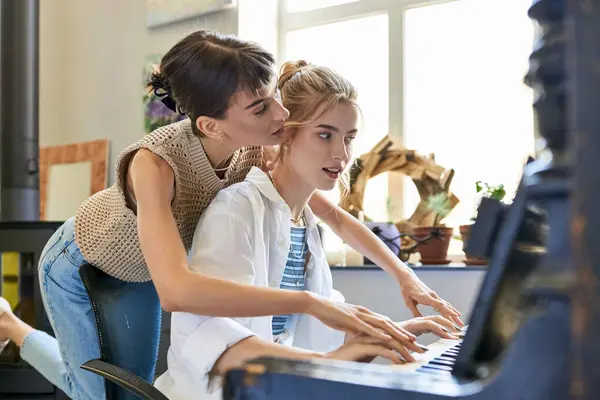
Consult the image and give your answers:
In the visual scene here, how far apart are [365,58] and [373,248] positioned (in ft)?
5.26

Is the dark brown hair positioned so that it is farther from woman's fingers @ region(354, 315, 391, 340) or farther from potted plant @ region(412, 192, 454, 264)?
potted plant @ region(412, 192, 454, 264)

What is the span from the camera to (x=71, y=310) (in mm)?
1489

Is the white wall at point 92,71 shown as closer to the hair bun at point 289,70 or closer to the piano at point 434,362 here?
the hair bun at point 289,70

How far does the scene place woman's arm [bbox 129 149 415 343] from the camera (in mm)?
763

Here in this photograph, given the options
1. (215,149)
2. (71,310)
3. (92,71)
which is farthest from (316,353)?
(92,71)

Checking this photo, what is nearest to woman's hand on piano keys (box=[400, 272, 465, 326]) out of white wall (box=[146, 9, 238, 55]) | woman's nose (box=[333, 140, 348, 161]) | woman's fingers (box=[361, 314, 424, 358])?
woman's nose (box=[333, 140, 348, 161])

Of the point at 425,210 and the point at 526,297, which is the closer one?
the point at 526,297

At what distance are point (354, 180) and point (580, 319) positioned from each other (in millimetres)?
2272

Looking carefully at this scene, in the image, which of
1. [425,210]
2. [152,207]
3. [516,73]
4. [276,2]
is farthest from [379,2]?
[152,207]

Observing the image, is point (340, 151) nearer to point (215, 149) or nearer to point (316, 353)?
point (215, 149)

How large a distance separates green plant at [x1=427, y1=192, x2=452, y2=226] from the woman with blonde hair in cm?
108

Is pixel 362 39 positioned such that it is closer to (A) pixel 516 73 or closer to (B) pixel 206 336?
(A) pixel 516 73

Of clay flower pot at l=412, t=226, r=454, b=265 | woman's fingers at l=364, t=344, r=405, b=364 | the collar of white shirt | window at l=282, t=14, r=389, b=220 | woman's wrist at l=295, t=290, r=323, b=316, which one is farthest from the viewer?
window at l=282, t=14, r=389, b=220

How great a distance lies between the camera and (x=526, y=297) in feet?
1.08
